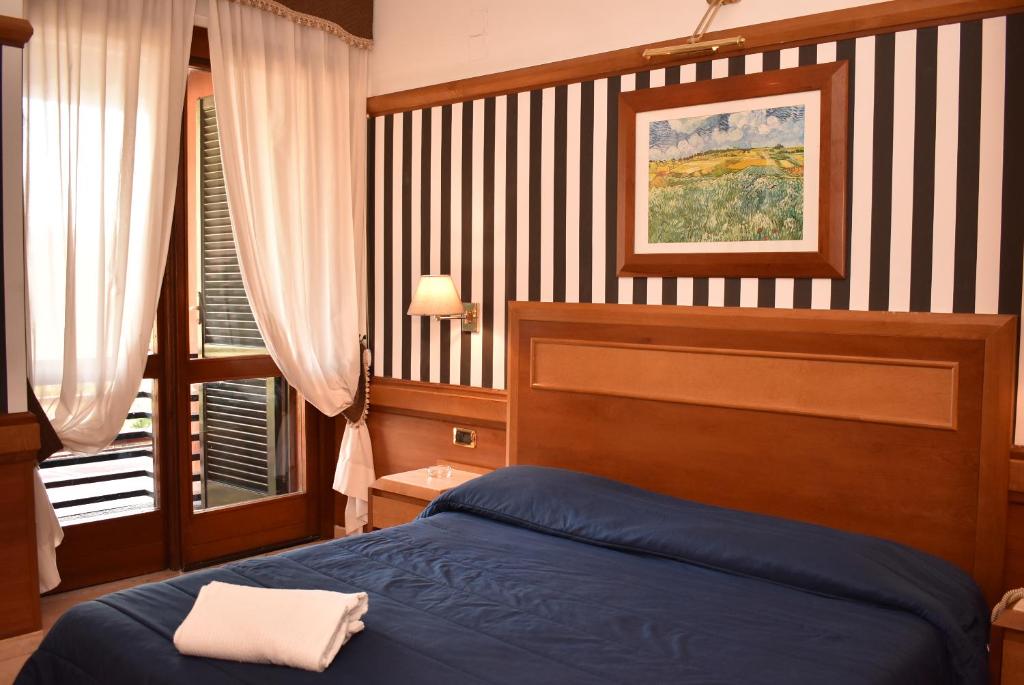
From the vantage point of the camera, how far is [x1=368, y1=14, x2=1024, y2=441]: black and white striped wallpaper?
8.60 ft

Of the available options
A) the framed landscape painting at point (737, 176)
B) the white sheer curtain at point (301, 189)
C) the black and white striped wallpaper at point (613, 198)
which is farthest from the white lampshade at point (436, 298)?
the framed landscape painting at point (737, 176)

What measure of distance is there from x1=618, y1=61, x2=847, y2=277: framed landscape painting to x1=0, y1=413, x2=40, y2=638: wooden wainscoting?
2240 mm

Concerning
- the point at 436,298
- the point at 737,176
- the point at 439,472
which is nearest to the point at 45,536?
the point at 439,472

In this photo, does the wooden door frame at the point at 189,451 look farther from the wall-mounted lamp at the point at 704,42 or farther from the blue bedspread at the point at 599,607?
the wall-mounted lamp at the point at 704,42

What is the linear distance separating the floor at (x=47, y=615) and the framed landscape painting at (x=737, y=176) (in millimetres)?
2432

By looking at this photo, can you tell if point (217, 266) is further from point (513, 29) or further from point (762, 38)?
point (762, 38)

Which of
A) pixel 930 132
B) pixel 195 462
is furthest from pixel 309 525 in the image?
pixel 930 132

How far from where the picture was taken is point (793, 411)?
292 centimetres

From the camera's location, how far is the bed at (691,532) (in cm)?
200

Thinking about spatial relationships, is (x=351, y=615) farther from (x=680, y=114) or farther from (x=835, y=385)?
(x=680, y=114)

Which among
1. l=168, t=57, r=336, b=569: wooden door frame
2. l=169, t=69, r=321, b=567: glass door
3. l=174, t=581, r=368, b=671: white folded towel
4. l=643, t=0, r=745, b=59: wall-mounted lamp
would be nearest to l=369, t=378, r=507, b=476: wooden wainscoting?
l=168, t=57, r=336, b=569: wooden door frame

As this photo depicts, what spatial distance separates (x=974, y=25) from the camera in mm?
2621

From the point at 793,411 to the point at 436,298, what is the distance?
1567 millimetres

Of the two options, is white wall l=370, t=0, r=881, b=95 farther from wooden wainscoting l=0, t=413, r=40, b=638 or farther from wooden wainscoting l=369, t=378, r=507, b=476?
wooden wainscoting l=0, t=413, r=40, b=638
